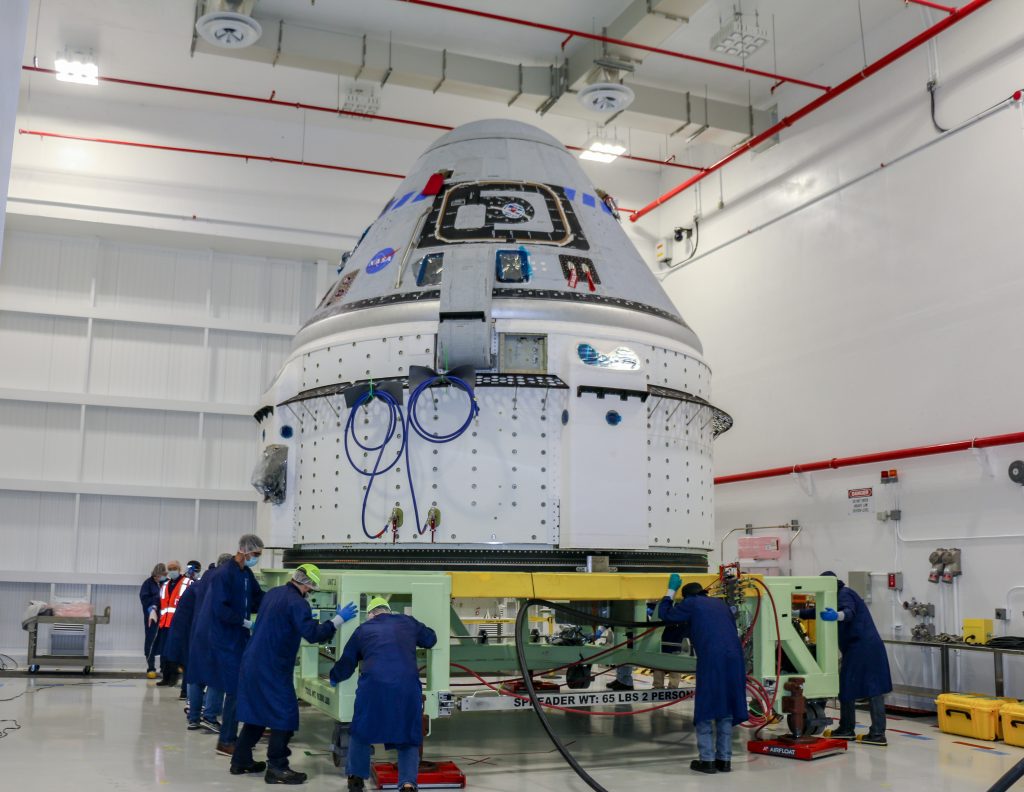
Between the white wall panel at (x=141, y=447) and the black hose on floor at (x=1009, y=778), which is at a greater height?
the white wall panel at (x=141, y=447)

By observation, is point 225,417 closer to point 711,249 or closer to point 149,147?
point 149,147

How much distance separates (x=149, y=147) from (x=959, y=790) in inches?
530

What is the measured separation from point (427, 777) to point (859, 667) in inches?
155

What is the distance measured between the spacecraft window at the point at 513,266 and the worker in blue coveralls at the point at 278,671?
10.3ft

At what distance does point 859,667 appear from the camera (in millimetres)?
7754

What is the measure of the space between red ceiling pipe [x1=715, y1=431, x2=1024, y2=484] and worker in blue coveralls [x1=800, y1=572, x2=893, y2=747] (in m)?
2.87

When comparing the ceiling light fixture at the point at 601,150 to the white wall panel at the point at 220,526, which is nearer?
the ceiling light fixture at the point at 601,150

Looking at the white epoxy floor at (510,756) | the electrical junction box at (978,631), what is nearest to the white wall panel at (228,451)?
the white epoxy floor at (510,756)

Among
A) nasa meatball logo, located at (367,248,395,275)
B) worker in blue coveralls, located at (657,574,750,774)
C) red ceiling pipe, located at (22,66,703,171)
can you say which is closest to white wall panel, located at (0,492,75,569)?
red ceiling pipe, located at (22,66,703,171)

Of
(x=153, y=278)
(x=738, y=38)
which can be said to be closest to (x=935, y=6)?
(x=738, y=38)

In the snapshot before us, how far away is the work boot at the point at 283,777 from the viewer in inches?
235

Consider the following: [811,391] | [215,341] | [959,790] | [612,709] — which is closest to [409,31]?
[215,341]

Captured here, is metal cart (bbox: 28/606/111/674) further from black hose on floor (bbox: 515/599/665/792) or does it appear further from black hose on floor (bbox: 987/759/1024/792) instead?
black hose on floor (bbox: 987/759/1024/792)

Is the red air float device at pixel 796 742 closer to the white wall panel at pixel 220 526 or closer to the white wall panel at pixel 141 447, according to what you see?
the white wall panel at pixel 220 526
